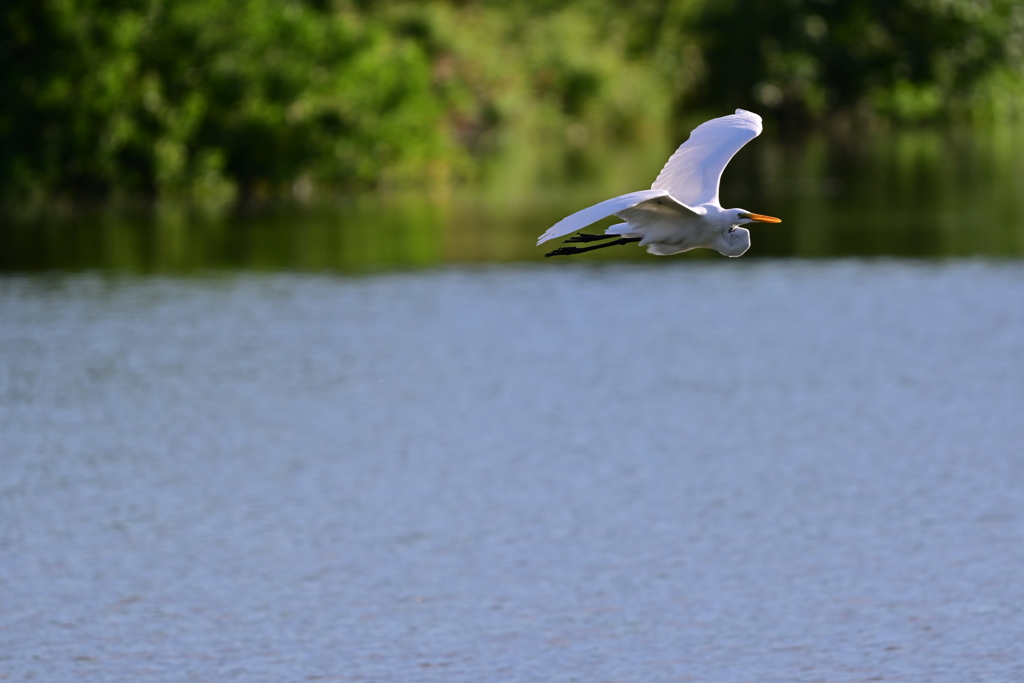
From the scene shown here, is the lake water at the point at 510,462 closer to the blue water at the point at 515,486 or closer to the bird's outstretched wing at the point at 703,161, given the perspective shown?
the blue water at the point at 515,486

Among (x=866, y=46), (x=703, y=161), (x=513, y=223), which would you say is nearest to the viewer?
(x=703, y=161)

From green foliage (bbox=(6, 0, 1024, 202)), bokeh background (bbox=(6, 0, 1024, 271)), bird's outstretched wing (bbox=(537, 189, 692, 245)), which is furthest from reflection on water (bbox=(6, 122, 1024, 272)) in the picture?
bird's outstretched wing (bbox=(537, 189, 692, 245))

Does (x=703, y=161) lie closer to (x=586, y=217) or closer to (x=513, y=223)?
(x=586, y=217)

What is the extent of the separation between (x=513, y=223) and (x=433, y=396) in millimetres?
15113

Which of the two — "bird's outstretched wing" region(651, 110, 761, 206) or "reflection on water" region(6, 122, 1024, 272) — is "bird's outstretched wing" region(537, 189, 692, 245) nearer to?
"bird's outstretched wing" region(651, 110, 761, 206)

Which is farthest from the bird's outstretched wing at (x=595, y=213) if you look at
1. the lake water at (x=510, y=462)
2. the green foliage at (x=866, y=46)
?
the green foliage at (x=866, y=46)

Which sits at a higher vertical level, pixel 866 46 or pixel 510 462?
pixel 866 46

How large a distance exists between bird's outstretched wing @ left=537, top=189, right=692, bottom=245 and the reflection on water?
20229 mm

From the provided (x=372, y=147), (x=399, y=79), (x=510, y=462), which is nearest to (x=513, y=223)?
(x=372, y=147)

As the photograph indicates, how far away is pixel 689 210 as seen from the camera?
8086mm

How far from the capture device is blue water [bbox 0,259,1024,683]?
11.0 m

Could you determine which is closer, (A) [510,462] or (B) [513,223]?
(A) [510,462]

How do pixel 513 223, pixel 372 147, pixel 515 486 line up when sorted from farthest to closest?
pixel 372 147
pixel 513 223
pixel 515 486

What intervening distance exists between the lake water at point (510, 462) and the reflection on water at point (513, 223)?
0.24 metres
